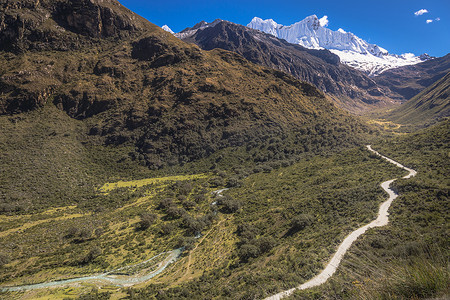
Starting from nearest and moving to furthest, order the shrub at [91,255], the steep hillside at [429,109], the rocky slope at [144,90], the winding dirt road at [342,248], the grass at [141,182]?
1. the winding dirt road at [342,248]
2. the shrub at [91,255]
3. the grass at [141,182]
4. the rocky slope at [144,90]
5. the steep hillside at [429,109]

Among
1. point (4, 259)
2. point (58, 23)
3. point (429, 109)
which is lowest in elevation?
point (4, 259)

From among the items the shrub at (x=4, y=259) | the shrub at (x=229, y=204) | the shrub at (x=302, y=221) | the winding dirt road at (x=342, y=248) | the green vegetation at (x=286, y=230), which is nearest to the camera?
the winding dirt road at (x=342, y=248)

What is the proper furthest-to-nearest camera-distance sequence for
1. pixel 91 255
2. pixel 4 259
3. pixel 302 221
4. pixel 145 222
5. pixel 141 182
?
pixel 141 182, pixel 145 222, pixel 91 255, pixel 302 221, pixel 4 259

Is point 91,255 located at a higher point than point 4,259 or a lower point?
lower

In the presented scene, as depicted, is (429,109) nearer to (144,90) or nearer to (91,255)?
(144,90)

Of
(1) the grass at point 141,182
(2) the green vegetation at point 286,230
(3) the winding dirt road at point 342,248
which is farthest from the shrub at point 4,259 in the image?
(3) the winding dirt road at point 342,248

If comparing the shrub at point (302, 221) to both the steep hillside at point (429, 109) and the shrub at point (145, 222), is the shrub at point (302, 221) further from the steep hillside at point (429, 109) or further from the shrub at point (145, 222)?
the steep hillside at point (429, 109)

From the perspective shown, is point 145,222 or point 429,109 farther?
point 429,109

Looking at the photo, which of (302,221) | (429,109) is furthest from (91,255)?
(429,109)
